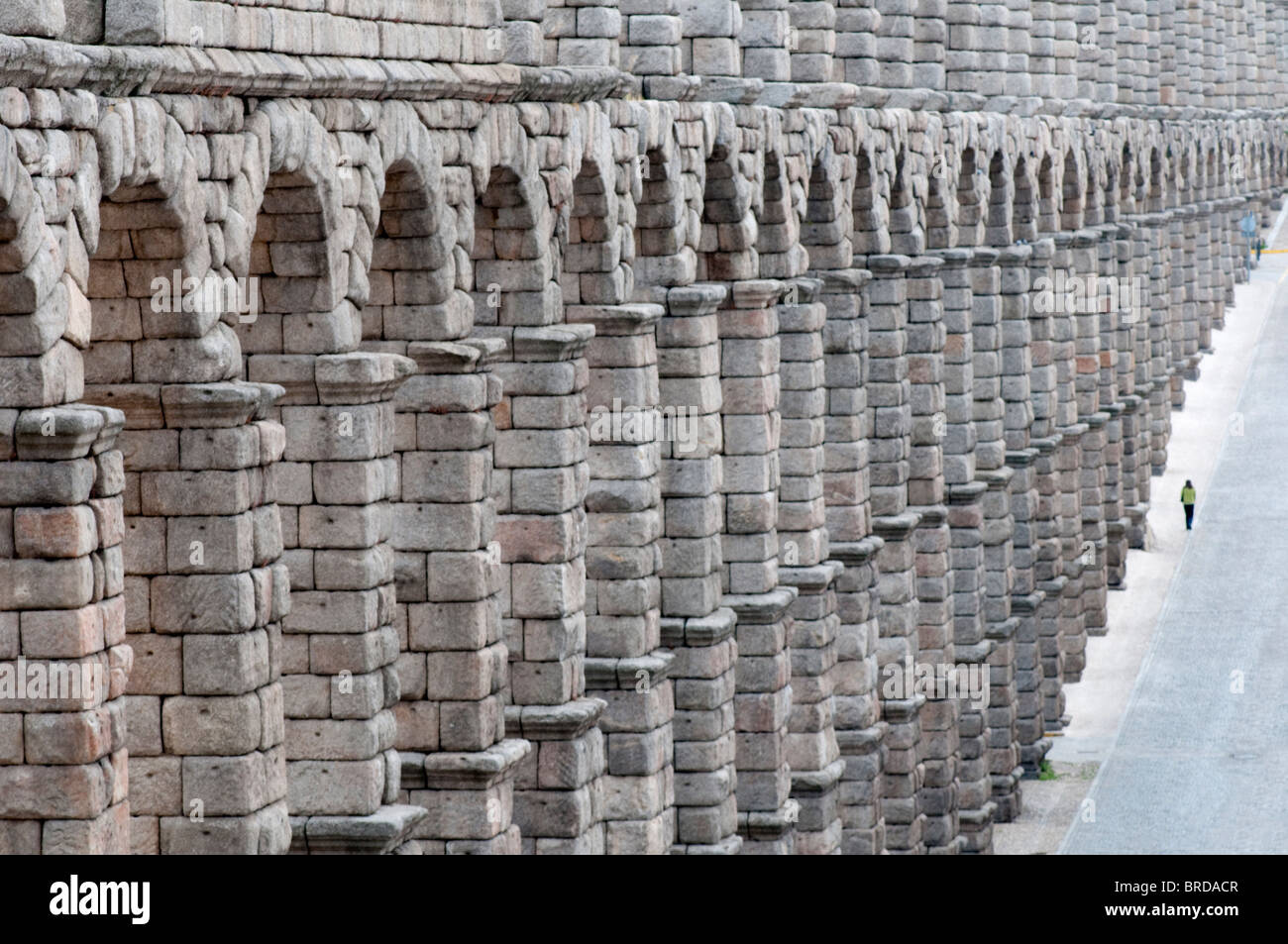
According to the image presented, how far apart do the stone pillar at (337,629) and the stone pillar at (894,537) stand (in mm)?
17794

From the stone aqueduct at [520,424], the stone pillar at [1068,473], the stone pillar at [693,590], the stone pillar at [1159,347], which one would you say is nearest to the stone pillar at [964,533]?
the stone aqueduct at [520,424]

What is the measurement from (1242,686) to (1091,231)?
28.6ft

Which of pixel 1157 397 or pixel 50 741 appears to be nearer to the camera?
pixel 50 741

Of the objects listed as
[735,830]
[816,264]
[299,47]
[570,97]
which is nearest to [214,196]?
[299,47]

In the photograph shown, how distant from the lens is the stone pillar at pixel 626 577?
1192 inches

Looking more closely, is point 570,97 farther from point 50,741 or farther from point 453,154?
point 50,741

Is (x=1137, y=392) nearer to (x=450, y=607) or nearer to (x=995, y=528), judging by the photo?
(x=995, y=528)

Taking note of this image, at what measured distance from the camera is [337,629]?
23.9 meters

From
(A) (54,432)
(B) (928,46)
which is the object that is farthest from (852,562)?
(A) (54,432)

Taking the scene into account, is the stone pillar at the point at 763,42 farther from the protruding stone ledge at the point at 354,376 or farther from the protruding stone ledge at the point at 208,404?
the protruding stone ledge at the point at 208,404

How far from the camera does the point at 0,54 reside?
18172 mm

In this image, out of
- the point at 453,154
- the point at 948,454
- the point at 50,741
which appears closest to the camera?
the point at 50,741

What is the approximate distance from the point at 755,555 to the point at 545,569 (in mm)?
6880

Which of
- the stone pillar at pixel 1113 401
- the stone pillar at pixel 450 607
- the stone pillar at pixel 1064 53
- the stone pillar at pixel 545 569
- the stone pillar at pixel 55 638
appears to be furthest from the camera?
the stone pillar at pixel 1113 401
